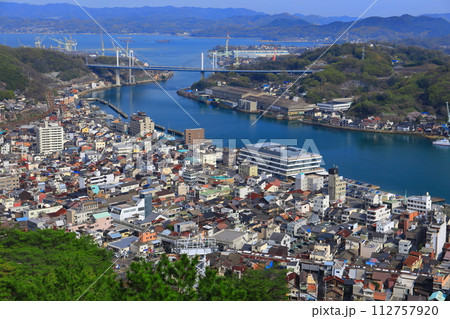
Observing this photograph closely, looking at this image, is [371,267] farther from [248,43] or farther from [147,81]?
[248,43]

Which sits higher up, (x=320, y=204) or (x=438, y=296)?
(x=320, y=204)

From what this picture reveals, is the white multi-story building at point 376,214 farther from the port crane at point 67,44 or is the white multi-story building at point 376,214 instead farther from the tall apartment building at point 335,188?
the port crane at point 67,44

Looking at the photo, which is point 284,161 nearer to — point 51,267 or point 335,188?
point 335,188

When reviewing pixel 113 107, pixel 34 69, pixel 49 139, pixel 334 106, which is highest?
pixel 34 69

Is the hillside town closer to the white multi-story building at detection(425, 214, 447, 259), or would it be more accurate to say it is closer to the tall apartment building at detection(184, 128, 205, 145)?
the white multi-story building at detection(425, 214, 447, 259)

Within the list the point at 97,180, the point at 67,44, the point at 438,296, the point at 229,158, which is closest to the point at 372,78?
the point at 229,158

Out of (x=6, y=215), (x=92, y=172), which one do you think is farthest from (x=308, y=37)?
(x=6, y=215)

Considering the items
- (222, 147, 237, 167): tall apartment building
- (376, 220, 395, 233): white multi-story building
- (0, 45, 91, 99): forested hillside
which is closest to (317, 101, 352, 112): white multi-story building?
(222, 147, 237, 167): tall apartment building
